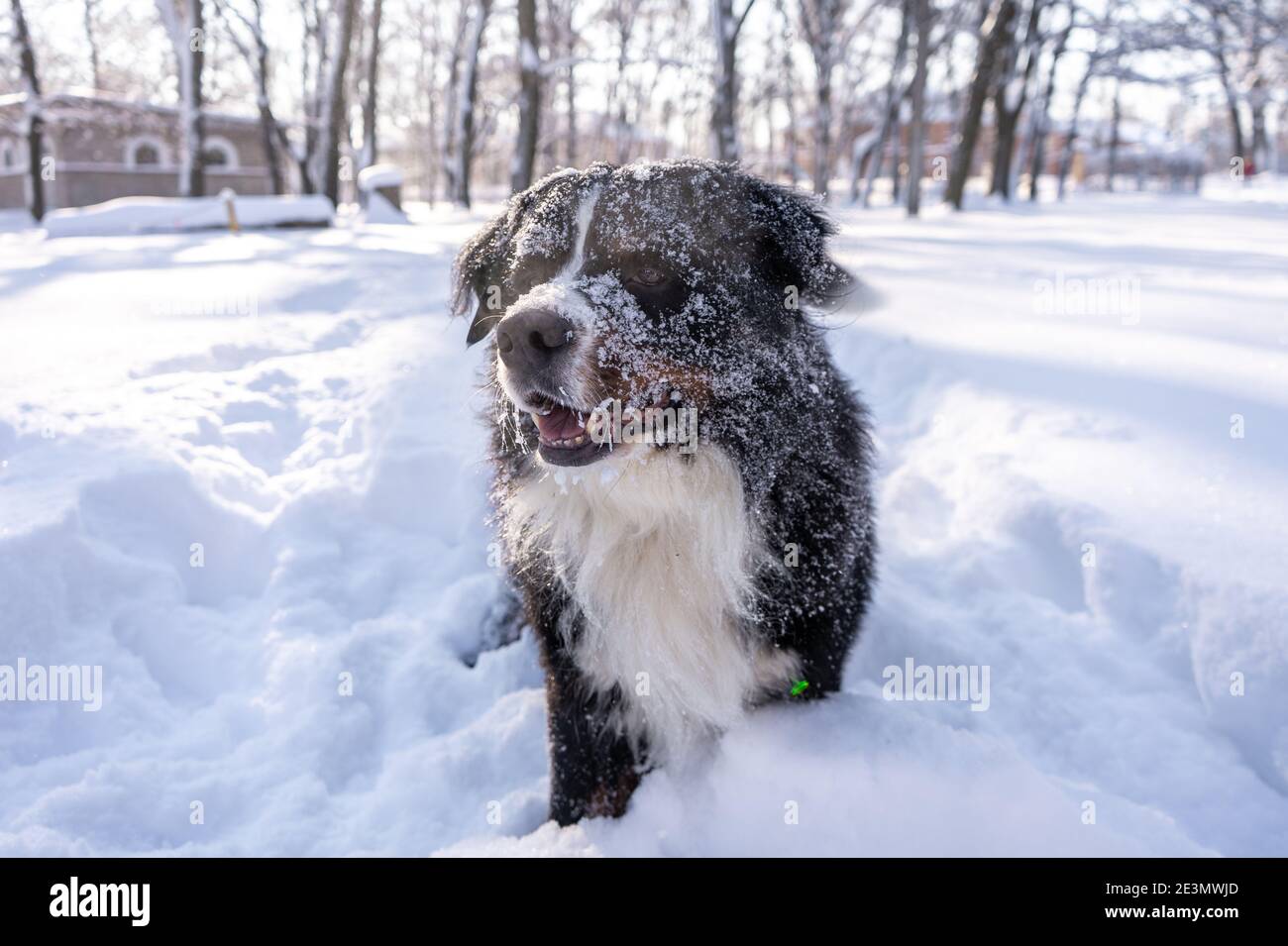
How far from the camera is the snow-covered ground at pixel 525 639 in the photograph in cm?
238

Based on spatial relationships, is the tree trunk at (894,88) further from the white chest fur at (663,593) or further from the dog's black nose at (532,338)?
the dog's black nose at (532,338)

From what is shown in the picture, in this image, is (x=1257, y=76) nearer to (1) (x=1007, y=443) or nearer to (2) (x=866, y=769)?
(1) (x=1007, y=443)

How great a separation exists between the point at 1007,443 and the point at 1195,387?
0.98m

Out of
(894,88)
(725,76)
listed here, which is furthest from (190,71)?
(894,88)

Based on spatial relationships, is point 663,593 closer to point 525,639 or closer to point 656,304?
point 656,304

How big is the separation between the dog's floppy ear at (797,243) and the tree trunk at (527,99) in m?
11.1

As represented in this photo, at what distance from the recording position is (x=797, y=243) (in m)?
2.47

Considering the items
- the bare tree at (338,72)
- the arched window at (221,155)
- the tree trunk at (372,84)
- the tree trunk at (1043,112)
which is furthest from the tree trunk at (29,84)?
the tree trunk at (1043,112)

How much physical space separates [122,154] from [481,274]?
33.9m

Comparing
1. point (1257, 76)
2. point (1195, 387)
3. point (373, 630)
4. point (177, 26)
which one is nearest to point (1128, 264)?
point (1195, 387)

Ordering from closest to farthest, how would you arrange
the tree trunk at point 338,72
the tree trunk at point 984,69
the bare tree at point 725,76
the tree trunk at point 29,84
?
the bare tree at point 725,76, the tree trunk at point 984,69, the tree trunk at point 29,84, the tree trunk at point 338,72

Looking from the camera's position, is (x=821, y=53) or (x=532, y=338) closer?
(x=532, y=338)

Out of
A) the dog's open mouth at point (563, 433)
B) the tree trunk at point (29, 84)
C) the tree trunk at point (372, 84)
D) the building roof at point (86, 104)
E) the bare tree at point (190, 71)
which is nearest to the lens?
the dog's open mouth at point (563, 433)

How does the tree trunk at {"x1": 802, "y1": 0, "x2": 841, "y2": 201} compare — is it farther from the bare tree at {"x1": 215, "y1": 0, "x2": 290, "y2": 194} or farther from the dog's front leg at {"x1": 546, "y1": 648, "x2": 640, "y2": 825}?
the dog's front leg at {"x1": 546, "y1": 648, "x2": 640, "y2": 825}
